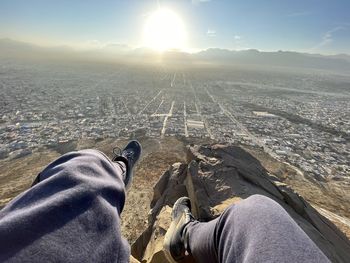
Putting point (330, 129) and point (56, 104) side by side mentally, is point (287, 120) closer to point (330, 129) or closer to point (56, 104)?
point (330, 129)

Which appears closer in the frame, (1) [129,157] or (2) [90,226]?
(2) [90,226]

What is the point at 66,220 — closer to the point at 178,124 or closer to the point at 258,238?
the point at 258,238

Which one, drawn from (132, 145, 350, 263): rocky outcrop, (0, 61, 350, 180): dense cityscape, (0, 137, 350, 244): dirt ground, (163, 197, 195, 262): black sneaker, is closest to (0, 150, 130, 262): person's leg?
(163, 197, 195, 262): black sneaker

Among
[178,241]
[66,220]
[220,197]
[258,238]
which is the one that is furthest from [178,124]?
[66,220]

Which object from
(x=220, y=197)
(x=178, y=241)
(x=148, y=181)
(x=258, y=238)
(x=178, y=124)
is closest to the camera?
(x=258, y=238)

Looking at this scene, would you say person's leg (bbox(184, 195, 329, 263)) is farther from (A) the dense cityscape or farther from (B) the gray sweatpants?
(A) the dense cityscape
